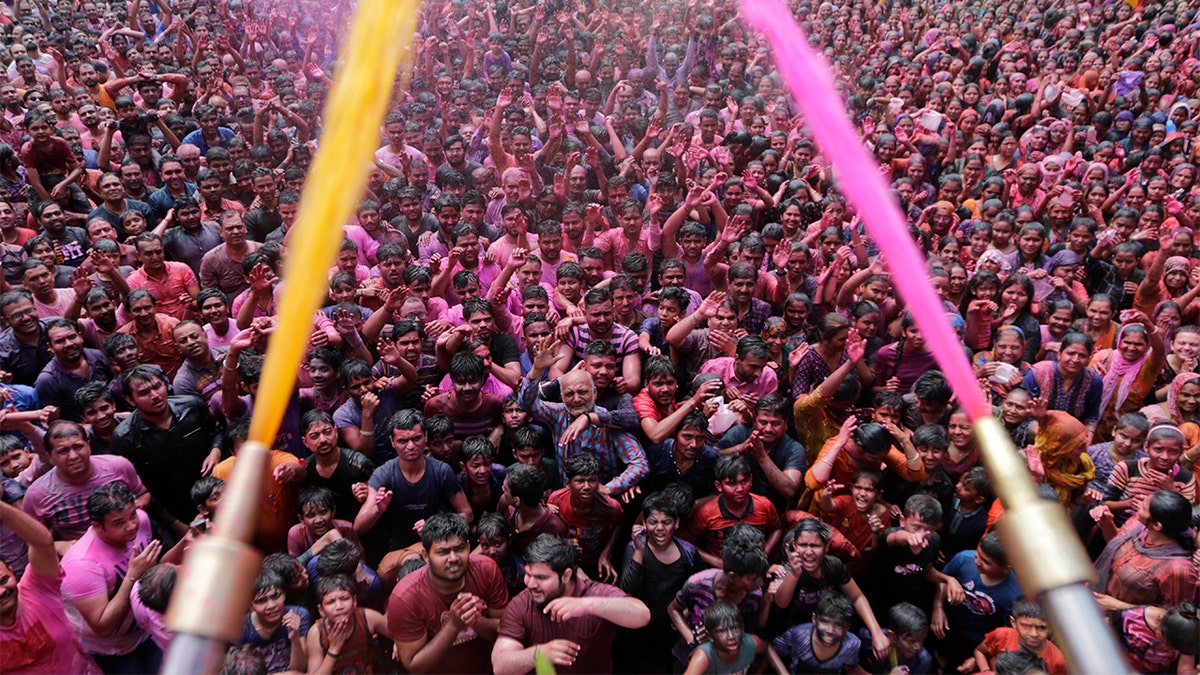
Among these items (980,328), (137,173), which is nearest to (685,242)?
(980,328)

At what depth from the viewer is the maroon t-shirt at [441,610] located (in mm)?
3807

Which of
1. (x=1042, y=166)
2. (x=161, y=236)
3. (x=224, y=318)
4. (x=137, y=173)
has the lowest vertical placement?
(x=224, y=318)

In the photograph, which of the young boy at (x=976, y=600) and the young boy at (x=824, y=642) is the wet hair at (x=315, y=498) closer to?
the young boy at (x=824, y=642)

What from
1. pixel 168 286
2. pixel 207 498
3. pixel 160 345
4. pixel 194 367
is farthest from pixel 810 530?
pixel 168 286

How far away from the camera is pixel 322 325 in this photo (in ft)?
17.3

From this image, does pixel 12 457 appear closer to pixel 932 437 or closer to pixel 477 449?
pixel 477 449

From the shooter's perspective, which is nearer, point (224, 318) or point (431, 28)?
point (224, 318)

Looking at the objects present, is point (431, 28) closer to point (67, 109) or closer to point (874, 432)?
point (67, 109)

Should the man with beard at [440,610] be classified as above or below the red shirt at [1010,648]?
below

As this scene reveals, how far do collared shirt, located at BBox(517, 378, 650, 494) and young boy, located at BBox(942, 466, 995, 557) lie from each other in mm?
1765

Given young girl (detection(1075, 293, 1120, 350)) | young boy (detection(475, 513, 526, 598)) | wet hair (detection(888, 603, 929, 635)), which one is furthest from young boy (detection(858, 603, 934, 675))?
young girl (detection(1075, 293, 1120, 350))

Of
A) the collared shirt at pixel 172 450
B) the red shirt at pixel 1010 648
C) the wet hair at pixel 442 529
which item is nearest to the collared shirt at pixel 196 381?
the collared shirt at pixel 172 450

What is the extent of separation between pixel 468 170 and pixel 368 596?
16.8 feet

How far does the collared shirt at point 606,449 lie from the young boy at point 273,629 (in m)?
1.62
